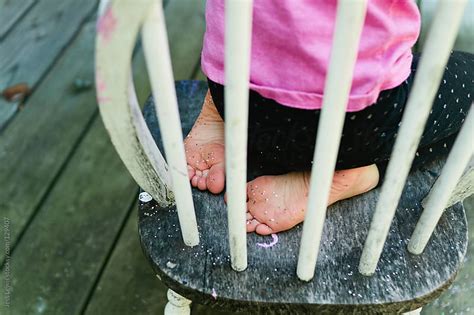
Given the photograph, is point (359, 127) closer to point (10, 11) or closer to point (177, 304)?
point (177, 304)

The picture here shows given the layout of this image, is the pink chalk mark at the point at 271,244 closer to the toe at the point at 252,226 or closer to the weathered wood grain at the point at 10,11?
the toe at the point at 252,226

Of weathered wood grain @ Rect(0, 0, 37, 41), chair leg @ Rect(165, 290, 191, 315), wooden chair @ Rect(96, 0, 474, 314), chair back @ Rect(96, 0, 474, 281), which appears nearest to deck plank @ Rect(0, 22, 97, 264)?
weathered wood grain @ Rect(0, 0, 37, 41)

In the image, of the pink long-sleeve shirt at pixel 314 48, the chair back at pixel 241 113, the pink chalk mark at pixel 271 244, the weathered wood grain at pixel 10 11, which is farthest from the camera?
the weathered wood grain at pixel 10 11

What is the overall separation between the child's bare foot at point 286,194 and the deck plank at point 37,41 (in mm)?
971

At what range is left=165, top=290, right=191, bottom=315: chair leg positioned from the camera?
89cm

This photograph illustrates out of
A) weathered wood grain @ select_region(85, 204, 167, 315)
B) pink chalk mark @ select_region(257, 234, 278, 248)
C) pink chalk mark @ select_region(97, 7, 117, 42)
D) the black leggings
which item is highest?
pink chalk mark @ select_region(97, 7, 117, 42)

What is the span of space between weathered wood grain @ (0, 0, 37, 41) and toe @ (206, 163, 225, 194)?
116 centimetres

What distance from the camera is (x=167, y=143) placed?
613 mm

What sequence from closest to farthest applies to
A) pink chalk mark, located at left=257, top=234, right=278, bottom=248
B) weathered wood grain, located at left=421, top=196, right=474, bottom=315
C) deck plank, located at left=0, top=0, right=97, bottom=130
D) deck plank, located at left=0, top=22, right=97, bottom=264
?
pink chalk mark, located at left=257, top=234, right=278, bottom=248 < weathered wood grain, located at left=421, top=196, right=474, bottom=315 < deck plank, located at left=0, top=22, right=97, bottom=264 < deck plank, located at left=0, top=0, right=97, bottom=130

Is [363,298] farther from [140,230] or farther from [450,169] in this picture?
[140,230]

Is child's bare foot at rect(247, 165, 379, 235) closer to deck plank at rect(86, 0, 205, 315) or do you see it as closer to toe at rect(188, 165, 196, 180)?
toe at rect(188, 165, 196, 180)

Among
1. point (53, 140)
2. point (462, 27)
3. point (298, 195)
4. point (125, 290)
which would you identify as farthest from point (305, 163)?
point (462, 27)

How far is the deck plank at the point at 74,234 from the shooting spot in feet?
3.96

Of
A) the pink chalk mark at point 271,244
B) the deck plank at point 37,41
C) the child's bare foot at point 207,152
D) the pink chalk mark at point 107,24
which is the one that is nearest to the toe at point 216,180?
the child's bare foot at point 207,152
